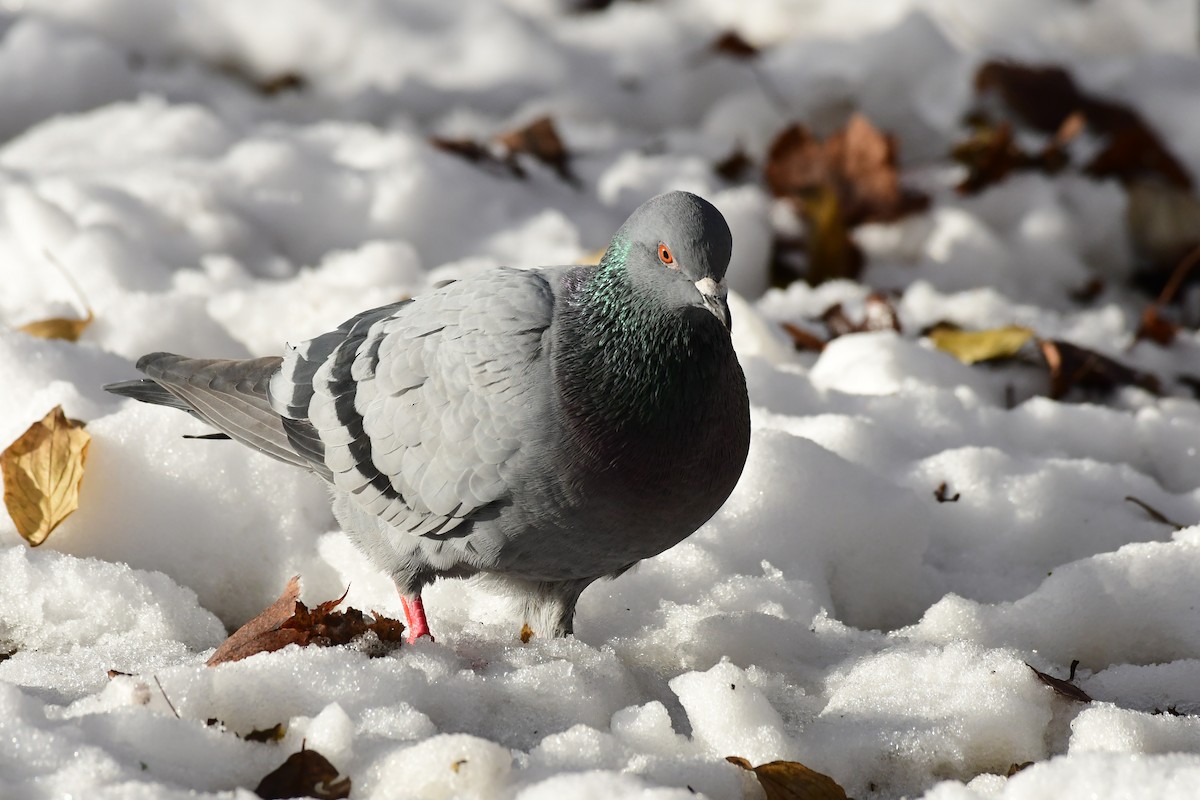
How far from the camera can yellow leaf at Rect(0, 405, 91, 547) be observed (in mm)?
3016

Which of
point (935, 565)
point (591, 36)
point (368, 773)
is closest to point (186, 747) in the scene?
point (368, 773)

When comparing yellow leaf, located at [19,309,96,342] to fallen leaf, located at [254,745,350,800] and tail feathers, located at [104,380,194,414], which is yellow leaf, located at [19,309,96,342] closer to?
tail feathers, located at [104,380,194,414]

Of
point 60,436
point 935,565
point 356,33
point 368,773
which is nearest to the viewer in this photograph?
point 368,773

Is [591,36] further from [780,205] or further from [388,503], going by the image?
[388,503]

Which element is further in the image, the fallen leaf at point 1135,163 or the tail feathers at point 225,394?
the fallen leaf at point 1135,163

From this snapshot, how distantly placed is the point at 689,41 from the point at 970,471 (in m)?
3.74

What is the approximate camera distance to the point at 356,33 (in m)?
6.21

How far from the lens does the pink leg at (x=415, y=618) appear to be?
2863 mm

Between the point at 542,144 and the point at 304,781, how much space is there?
12.9 feet

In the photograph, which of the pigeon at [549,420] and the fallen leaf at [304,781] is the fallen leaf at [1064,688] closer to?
the pigeon at [549,420]

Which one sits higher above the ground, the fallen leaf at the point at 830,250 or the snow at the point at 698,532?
the snow at the point at 698,532

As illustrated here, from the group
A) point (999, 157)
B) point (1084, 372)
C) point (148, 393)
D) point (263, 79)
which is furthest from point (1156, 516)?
point (263, 79)

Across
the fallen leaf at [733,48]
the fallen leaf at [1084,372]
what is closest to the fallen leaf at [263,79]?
the fallen leaf at [733,48]

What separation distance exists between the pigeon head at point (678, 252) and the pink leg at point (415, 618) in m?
0.92
